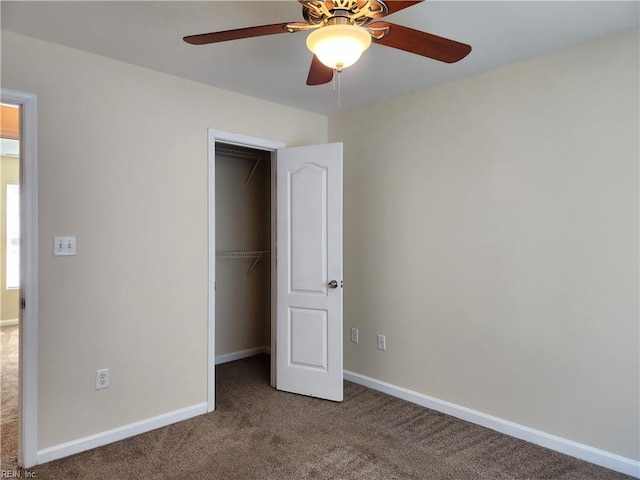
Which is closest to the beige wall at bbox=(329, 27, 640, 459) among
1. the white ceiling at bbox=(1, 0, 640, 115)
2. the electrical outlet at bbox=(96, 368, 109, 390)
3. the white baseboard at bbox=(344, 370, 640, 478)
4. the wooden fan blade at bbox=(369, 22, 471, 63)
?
the white baseboard at bbox=(344, 370, 640, 478)

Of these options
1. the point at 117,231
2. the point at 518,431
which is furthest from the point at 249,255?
the point at 518,431

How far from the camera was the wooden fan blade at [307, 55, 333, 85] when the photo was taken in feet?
6.57

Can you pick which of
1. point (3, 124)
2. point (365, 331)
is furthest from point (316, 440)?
point (3, 124)

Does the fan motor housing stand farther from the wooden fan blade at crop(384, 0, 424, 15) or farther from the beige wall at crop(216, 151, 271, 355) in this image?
the beige wall at crop(216, 151, 271, 355)

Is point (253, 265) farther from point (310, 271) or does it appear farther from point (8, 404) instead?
point (8, 404)

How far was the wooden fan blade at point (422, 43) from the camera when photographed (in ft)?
5.35

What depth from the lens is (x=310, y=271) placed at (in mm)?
3354

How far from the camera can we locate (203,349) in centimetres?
306

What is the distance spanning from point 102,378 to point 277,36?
2.29 metres

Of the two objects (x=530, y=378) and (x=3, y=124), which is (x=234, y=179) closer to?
(x=3, y=124)

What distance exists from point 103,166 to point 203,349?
56.6 inches

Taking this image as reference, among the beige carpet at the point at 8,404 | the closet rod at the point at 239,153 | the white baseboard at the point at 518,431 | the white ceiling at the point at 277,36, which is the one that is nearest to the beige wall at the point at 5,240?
the beige carpet at the point at 8,404

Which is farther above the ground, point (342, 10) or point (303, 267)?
point (342, 10)

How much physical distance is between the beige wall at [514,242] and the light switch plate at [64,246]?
2169 mm
